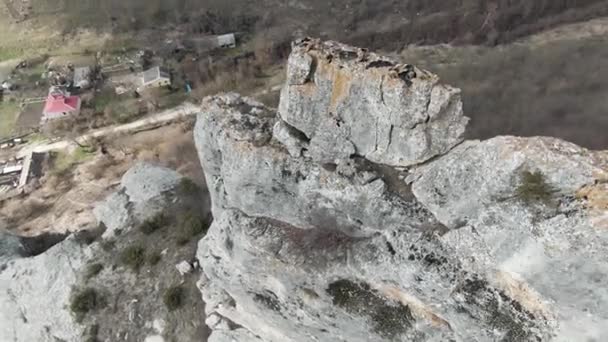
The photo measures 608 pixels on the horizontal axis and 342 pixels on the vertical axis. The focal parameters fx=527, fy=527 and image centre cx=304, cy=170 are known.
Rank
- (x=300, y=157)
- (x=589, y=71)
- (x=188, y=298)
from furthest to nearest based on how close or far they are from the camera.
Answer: (x=589, y=71) → (x=188, y=298) → (x=300, y=157)

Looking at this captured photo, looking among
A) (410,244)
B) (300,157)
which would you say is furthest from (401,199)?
(300,157)

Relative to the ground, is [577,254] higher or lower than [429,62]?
higher

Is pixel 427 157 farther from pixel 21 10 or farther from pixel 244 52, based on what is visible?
pixel 21 10

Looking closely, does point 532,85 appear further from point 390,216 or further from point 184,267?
point 184,267

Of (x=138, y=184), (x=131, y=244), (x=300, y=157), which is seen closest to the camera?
(x=300, y=157)

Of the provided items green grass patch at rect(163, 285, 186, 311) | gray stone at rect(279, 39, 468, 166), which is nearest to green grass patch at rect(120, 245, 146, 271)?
green grass patch at rect(163, 285, 186, 311)

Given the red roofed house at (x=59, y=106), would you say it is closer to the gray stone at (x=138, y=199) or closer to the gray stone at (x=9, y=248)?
the gray stone at (x=9, y=248)


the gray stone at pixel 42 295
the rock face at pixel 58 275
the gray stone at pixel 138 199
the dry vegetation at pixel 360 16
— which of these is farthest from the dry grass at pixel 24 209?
the dry vegetation at pixel 360 16
